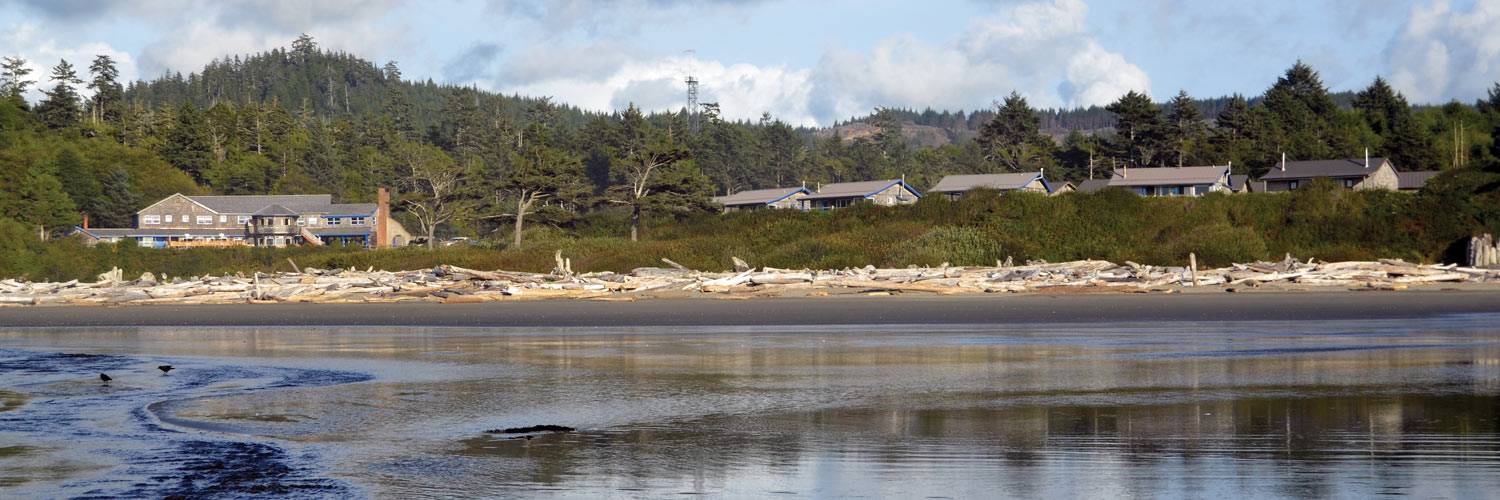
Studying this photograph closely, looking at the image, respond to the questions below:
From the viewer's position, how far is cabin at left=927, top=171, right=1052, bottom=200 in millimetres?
100125

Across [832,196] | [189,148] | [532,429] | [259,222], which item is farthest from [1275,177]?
[189,148]

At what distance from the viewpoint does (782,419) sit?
12516 millimetres

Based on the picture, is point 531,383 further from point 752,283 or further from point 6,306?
point 6,306

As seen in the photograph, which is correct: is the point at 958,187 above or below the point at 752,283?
above

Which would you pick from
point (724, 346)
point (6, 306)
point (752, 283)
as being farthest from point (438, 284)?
point (724, 346)

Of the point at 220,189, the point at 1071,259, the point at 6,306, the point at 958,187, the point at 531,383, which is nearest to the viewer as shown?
the point at 531,383

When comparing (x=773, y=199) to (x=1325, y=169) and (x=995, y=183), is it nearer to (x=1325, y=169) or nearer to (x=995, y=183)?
(x=995, y=183)

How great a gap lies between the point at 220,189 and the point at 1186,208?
341 feet

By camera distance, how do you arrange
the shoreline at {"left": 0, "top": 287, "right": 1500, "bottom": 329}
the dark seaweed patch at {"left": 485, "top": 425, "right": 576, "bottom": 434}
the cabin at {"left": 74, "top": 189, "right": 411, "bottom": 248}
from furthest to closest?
1. the cabin at {"left": 74, "top": 189, "right": 411, "bottom": 248}
2. the shoreline at {"left": 0, "top": 287, "right": 1500, "bottom": 329}
3. the dark seaweed patch at {"left": 485, "top": 425, "right": 576, "bottom": 434}

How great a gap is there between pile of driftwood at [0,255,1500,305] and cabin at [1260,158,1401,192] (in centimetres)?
5342

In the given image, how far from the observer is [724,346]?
21.9 meters

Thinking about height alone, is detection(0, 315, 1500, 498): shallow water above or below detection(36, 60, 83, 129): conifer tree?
below

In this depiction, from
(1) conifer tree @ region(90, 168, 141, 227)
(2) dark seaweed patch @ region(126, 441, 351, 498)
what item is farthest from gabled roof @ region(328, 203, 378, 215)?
(2) dark seaweed patch @ region(126, 441, 351, 498)

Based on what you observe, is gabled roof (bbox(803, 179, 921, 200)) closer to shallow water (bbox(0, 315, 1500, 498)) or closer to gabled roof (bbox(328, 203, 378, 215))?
gabled roof (bbox(328, 203, 378, 215))
